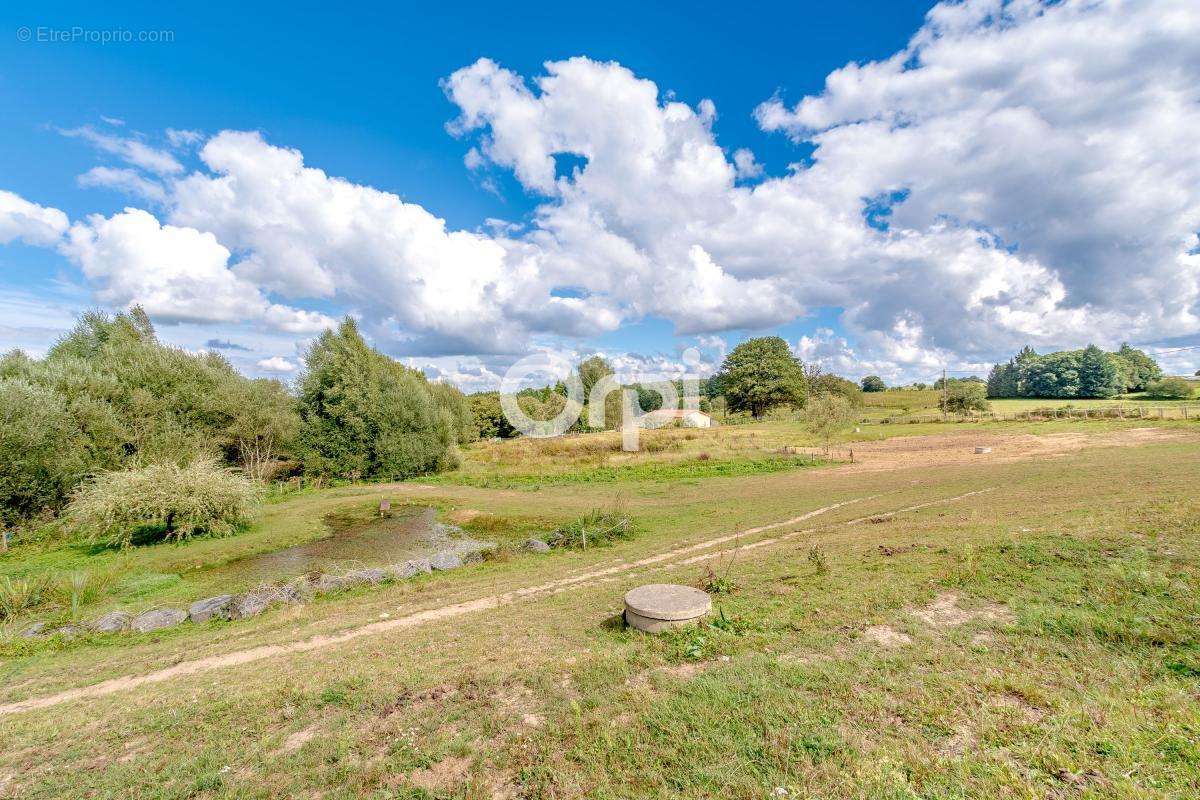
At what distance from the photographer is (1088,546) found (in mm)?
7902

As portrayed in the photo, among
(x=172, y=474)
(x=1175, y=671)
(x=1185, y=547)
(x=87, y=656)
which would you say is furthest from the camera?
(x=172, y=474)

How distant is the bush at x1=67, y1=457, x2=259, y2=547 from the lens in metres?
15.5

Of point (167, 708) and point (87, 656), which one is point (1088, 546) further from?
point (87, 656)

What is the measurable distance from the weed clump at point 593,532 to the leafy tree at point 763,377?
6249 centimetres

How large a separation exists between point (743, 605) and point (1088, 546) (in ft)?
21.1

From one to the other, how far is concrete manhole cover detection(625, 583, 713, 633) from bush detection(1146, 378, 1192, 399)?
315 feet

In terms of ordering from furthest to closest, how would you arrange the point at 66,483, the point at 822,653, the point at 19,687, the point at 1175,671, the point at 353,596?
the point at 66,483 → the point at 353,596 → the point at 19,687 → the point at 822,653 → the point at 1175,671

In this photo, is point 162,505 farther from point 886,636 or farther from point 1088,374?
point 1088,374

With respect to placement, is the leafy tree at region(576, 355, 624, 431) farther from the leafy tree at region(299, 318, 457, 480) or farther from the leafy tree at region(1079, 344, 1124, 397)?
the leafy tree at region(1079, 344, 1124, 397)

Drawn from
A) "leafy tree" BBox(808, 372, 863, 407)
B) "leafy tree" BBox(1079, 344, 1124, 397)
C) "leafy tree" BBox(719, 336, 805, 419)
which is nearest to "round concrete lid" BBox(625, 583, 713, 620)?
"leafy tree" BBox(719, 336, 805, 419)

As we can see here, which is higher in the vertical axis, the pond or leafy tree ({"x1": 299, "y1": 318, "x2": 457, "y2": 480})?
leafy tree ({"x1": 299, "y1": 318, "x2": 457, "y2": 480})

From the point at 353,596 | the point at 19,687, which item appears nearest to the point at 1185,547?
the point at 353,596

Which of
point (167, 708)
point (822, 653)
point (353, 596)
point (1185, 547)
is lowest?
point (353, 596)

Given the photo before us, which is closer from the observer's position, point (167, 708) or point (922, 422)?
point (167, 708)
